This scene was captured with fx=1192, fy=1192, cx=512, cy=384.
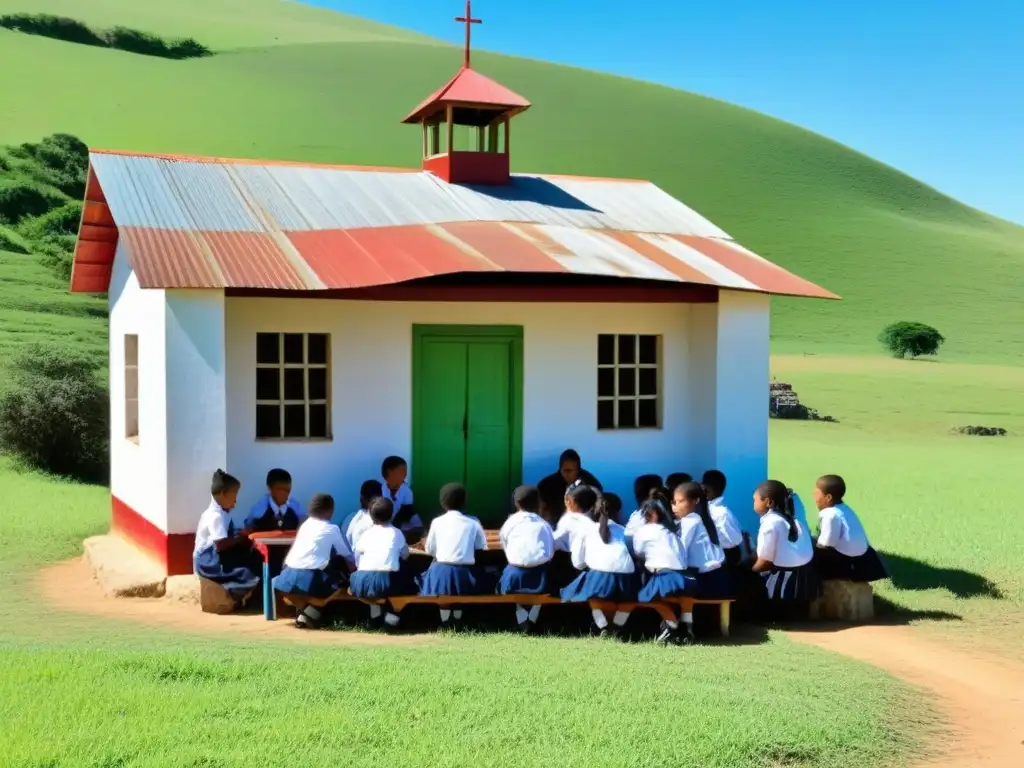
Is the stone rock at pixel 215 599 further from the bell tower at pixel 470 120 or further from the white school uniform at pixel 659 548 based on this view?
the bell tower at pixel 470 120

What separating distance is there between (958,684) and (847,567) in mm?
2111

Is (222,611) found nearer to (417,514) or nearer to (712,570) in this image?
(417,514)

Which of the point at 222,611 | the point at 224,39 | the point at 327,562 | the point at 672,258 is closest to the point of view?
the point at 327,562

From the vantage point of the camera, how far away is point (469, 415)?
37.3ft

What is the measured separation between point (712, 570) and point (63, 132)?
181 feet

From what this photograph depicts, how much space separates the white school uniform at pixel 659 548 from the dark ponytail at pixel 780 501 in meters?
1.12

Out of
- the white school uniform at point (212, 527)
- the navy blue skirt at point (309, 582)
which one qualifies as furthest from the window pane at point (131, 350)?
the navy blue skirt at point (309, 582)

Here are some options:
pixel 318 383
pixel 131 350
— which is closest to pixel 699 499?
pixel 318 383

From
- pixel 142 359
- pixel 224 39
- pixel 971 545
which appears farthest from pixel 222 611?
pixel 224 39

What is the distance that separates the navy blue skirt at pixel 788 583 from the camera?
950 cm

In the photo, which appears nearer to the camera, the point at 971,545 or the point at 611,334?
the point at 611,334

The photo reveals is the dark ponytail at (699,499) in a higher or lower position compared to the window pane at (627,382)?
lower

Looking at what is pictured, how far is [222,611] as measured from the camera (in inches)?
376

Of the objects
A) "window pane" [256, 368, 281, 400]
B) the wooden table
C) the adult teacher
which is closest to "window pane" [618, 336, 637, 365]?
the adult teacher
